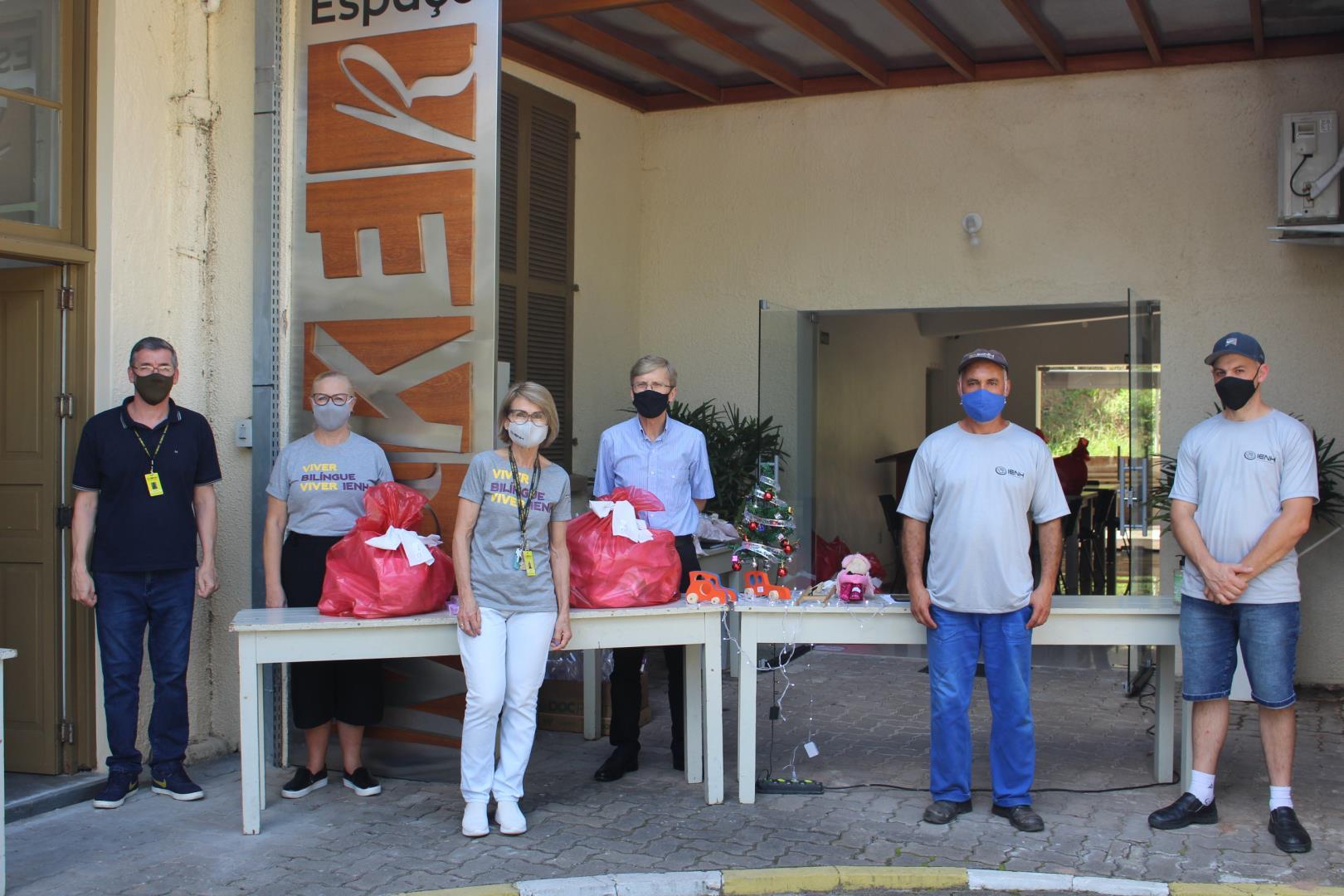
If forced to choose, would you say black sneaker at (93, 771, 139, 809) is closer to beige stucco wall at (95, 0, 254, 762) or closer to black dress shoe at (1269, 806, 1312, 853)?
beige stucco wall at (95, 0, 254, 762)

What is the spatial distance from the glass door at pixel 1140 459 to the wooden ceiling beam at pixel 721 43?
2.60 m

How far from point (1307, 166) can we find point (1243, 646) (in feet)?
11.7

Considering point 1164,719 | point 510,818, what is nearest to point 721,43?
point 1164,719

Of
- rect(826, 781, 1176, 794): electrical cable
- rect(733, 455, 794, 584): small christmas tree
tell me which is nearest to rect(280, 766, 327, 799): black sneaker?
rect(733, 455, 794, 584): small christmas tree

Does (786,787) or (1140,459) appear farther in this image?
(1140,459)

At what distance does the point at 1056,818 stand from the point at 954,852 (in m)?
0.61

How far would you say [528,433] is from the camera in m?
4.65

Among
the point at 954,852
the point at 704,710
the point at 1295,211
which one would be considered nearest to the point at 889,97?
the point at 1295,211

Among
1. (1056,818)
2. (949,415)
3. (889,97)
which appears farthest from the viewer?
(949,415)

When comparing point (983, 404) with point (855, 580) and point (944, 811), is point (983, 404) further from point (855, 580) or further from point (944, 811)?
point (944, 811)

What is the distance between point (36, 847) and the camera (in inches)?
181

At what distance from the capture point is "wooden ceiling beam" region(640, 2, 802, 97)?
7133 mm

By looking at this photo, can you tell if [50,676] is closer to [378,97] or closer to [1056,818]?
[378,97]

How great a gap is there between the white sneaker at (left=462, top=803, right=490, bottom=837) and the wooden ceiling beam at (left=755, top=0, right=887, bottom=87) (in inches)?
168
